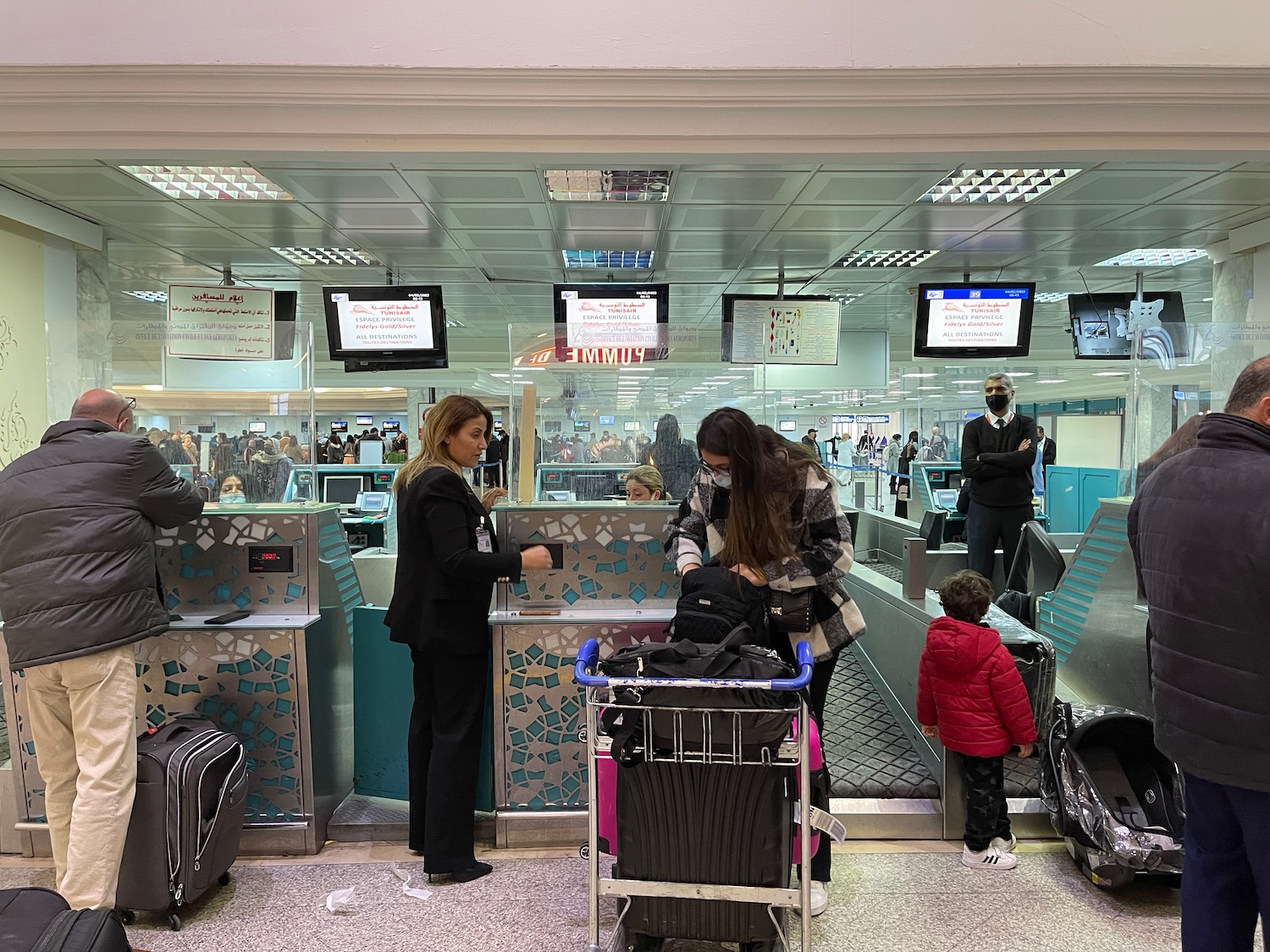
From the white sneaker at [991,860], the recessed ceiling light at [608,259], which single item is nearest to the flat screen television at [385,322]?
the recessed ceiling light at [608,259]

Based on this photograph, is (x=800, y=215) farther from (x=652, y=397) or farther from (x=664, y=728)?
(x=664, y=728)

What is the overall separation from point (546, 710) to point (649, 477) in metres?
1.04

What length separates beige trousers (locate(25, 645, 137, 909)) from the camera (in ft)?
7.83

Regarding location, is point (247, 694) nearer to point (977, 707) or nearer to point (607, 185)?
point (977, 707)

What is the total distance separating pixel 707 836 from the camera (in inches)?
81.7

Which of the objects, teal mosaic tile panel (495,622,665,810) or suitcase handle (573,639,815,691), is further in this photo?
teal mosaic tile panel (495,622,665,810)

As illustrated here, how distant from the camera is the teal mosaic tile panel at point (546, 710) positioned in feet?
10.0

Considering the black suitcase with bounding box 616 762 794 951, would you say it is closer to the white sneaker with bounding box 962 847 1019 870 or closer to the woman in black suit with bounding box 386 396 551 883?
the woman in black suit with bounding box 386 396 551 883

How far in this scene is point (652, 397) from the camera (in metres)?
3.45

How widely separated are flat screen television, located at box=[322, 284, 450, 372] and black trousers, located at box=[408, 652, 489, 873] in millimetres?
4339

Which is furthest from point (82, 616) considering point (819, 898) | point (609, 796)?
point (819, 898)

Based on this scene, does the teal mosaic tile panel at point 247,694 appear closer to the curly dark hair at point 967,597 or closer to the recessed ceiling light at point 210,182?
the curly dark hair at point 967,597

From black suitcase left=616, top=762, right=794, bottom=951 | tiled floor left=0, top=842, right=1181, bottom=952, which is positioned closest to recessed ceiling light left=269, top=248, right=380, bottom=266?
tiled floor left=0, top=842, right=1181, bottom=952

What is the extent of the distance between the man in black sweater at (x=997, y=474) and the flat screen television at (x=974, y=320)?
1.59 m
